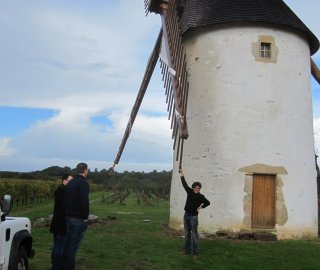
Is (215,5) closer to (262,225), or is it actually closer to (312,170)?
(312,170)

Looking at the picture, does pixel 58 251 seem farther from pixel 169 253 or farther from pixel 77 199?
pixel 169 253

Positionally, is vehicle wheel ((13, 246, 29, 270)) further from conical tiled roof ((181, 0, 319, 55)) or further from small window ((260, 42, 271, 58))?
small window ((260, 42, 271, 58))

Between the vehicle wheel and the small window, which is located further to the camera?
the small window

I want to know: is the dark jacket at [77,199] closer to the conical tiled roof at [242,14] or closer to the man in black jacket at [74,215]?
the man in black jacket at [74,215]

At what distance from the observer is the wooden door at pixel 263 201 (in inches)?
519

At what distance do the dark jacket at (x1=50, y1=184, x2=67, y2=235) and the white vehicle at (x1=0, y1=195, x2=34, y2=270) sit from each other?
0.57 metres

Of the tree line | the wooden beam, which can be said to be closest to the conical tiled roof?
the wooden beam

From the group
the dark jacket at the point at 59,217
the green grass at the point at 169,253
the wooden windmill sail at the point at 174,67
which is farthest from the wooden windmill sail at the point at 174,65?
the dark jacket at the point at 59,217

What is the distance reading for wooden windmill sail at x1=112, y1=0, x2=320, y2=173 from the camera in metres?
13.0

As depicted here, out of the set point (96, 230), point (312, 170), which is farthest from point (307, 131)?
point (96, 230)

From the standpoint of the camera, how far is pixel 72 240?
7188mm

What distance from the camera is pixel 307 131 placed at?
14.2 meters

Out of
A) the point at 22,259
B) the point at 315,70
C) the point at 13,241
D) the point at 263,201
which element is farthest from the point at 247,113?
the point at 13,241

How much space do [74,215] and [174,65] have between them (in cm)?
767
